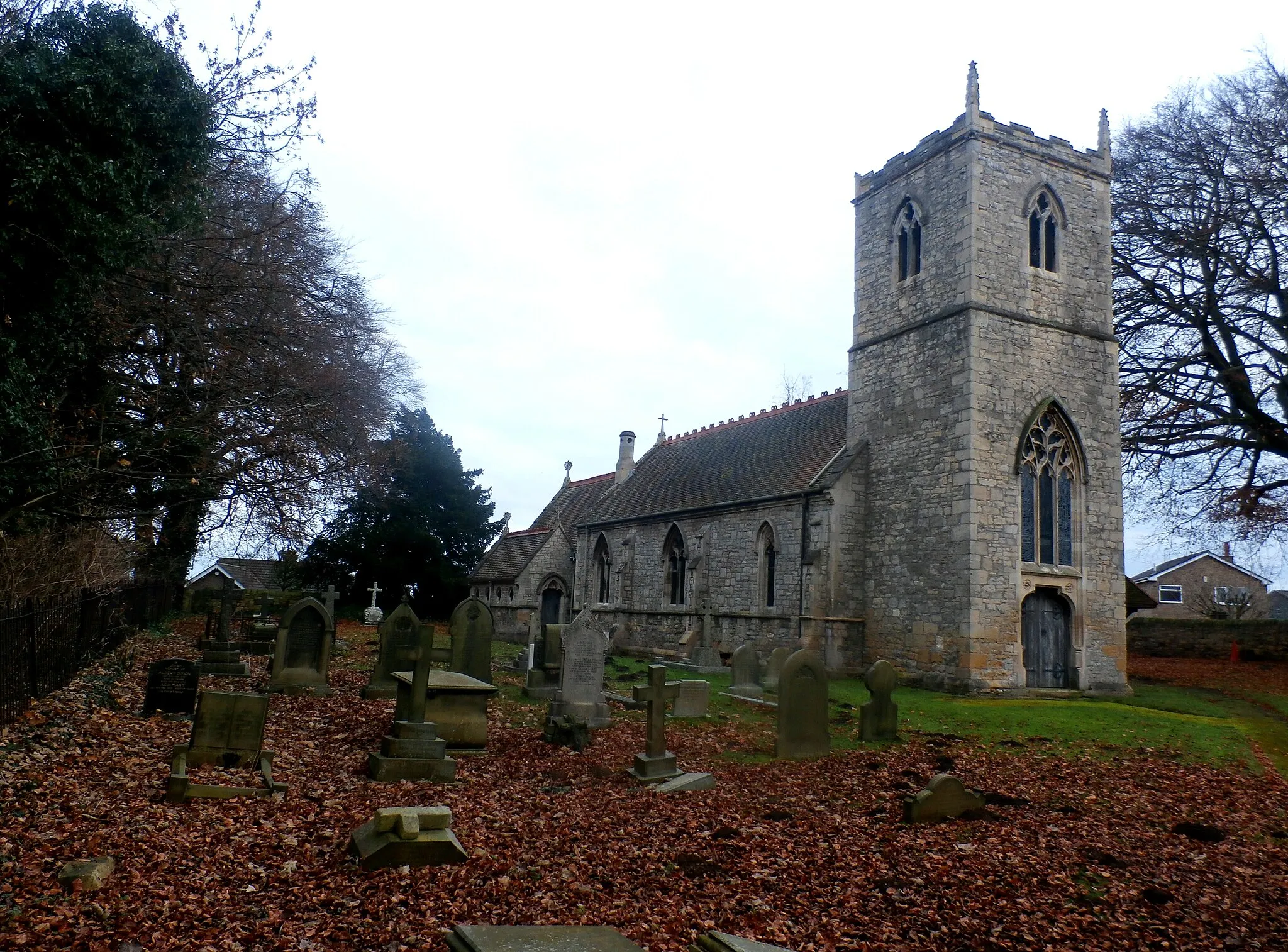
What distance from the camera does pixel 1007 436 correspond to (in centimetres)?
1836

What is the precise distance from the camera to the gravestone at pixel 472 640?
46.7 feet

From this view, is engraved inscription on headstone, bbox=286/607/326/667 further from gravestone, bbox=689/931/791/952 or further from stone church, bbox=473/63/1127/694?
gravestone, bbox=689/931/791/952

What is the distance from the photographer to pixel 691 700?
13.5 meters

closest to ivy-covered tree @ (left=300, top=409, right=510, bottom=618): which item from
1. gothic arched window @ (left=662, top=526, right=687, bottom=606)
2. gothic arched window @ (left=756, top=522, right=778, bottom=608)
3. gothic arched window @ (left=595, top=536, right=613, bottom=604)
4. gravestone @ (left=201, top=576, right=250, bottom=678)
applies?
gothic arched window @ (left=595, top=536, right=613, bottom=604)

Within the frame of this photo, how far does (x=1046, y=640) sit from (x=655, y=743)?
41.2 feet

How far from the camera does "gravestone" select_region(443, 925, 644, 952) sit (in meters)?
4.01

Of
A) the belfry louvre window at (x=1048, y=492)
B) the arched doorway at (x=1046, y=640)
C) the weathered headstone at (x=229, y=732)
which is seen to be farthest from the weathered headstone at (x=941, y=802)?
the belfry louvre window at (x=1048, y=492)

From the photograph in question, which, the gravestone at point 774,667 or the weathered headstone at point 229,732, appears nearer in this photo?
the weathered headstone at point 229,732

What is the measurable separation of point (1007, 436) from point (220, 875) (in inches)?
661

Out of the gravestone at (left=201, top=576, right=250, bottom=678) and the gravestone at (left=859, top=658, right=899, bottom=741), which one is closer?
the gravestone at (left=859, top=658, right=899, bottom=741)

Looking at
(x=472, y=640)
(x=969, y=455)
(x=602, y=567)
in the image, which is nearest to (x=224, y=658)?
(x=472, y=640)

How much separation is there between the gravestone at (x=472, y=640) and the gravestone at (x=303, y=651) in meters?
1.97

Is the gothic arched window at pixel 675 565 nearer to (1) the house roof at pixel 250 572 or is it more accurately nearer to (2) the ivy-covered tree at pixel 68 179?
(2) the ivy-covered tree at pixel 68 179

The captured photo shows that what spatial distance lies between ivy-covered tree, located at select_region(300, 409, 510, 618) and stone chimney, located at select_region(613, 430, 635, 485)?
8.01 meters
